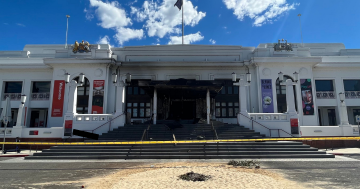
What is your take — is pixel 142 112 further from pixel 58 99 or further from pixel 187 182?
pixel 187 182

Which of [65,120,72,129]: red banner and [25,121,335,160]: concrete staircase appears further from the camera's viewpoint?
[65,120,72,129]: red banner

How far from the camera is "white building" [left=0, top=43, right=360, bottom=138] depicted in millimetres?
22594

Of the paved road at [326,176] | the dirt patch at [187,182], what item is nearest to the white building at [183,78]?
the dirt patch at [187,182]

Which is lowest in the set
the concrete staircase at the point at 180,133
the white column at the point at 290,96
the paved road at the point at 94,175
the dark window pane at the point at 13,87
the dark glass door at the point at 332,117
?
the paved road at the point at 94,175

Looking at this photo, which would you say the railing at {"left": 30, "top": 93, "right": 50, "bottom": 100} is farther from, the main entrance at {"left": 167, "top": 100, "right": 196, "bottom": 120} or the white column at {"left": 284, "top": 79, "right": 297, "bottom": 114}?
the white column at {"left": 284, "top": 79, "right": 297, "bottom": 114}

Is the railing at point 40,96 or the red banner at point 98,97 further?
the railing at point 40,96

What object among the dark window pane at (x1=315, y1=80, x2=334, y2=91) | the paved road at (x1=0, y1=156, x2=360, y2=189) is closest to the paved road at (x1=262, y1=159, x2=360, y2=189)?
the paved road at (x1=0, y1=156, x2=360, y2=189)

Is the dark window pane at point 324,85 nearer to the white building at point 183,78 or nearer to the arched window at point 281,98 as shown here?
the white building at point 183,78

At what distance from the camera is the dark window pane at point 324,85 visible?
79.3ft

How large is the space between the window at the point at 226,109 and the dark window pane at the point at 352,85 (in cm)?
1280

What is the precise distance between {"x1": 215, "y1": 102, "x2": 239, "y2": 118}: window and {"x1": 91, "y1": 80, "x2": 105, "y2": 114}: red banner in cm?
1278

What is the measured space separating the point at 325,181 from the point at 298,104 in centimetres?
1795

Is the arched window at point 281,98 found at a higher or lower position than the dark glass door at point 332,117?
higher

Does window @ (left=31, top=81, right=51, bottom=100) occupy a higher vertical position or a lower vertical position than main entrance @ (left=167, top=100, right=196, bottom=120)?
higher
